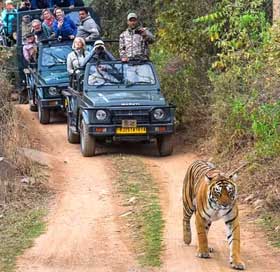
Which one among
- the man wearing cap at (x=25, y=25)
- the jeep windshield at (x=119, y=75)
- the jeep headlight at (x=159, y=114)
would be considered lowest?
the jeep headlight at (x=159, y=114)

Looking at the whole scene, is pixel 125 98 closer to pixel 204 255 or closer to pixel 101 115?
pixel 101 115

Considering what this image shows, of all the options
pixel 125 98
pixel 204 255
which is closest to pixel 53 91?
pixel 125 98

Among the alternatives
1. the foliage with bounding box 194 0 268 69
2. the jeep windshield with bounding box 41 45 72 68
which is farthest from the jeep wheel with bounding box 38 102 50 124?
the foliage with bounding box 194 0 268 69

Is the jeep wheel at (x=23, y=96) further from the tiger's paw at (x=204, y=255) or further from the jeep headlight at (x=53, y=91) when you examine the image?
the tiger's paw at (x=204, y=255)

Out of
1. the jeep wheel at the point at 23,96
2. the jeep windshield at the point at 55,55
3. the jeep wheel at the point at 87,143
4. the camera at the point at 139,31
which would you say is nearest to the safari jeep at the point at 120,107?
the jeep wheel at the point at 87,143

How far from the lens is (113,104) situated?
542 inches

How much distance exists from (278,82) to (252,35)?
176cm

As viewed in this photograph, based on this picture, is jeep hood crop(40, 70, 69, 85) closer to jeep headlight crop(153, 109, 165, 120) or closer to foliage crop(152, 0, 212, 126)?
foliage crop(152, 0, 212, 126)

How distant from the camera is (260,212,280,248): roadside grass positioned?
869 centimetres

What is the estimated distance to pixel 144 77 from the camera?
14.8m

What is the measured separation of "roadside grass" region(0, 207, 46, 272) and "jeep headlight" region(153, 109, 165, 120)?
387 cm

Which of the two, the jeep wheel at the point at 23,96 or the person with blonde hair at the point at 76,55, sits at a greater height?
the person with blonde hair at the point at 76,55

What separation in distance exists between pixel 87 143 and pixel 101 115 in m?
0.56

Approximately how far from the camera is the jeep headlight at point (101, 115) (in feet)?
44.8
